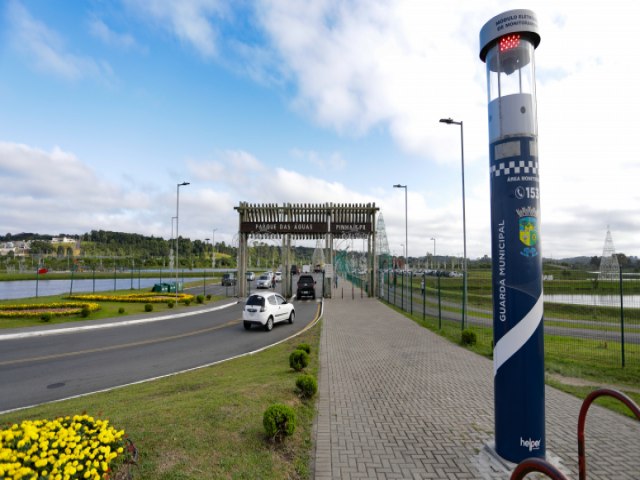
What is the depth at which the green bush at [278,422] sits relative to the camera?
5.01 meters

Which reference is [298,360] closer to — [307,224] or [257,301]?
[257,301]

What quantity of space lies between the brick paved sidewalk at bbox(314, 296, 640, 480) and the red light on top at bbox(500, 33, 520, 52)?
550 centimetres

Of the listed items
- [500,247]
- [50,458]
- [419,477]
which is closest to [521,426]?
[419,477]

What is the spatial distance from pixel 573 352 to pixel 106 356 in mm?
15847

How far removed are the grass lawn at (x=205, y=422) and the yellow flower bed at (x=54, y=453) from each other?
2.21ft

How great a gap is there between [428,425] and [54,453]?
5126 mm

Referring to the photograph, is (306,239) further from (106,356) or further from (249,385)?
(249,385)

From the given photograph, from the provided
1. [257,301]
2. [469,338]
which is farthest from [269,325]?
[469,338]

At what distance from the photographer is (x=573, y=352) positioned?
12.8m

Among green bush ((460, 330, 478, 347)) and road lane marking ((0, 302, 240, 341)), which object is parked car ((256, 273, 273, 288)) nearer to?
road lane marking ((0, 302, 240, 341))

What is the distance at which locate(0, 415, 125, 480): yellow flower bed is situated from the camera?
2.97 meters

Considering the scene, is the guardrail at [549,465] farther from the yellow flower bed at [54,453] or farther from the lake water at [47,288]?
the lake water at [47,288]

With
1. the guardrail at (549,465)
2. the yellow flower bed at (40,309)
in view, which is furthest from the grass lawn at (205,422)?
the yellow flower bed at (40,309)

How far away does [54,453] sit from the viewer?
10.5 ft
